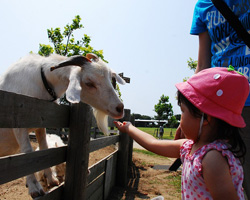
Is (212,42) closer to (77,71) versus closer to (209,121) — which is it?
(209,121)

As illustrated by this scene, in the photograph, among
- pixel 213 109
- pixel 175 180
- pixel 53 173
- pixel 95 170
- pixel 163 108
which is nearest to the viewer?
pixel 213 109

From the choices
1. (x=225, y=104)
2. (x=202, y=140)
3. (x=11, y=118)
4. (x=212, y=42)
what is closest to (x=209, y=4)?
(x=212, y=42)

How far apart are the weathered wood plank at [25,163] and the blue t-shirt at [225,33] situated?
Answer: 1.58m

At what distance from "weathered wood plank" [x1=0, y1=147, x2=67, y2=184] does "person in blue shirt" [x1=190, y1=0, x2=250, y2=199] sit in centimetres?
151

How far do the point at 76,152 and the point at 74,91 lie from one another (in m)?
0.62

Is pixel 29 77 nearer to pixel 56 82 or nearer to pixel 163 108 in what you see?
pixel 56 82

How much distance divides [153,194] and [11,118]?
425cm

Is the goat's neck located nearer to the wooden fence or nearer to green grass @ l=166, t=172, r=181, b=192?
the wooden fence

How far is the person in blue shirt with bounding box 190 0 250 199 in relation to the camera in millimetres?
1637

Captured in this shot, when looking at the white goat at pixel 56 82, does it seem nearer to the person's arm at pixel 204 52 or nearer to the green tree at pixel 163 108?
the person's arm at pixel 204 52

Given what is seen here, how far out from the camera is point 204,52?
207cm

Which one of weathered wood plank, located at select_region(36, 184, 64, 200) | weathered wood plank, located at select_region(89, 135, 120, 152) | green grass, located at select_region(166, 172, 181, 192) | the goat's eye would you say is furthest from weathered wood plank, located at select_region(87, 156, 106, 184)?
green grass, located at select_region(166, 172, 181, 192)

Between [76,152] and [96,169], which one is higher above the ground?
[76,152]

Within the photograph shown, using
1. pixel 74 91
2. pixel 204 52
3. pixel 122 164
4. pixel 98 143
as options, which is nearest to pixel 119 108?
pixel 74 91
